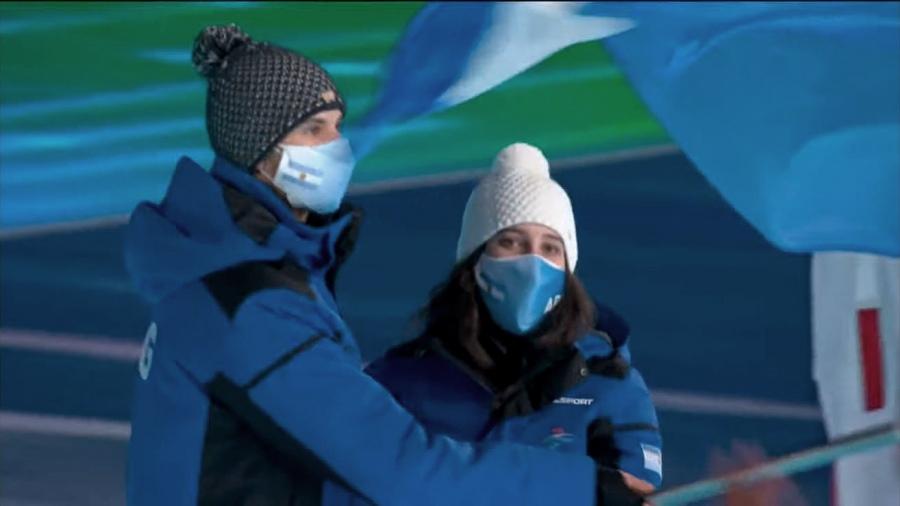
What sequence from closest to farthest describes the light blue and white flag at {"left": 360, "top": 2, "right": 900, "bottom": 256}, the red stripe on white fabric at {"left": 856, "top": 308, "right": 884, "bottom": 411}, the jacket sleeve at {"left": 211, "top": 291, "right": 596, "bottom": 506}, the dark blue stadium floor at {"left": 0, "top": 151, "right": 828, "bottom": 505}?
the jacket sleeve at {"left": 211, "top": 291, "right": 596, "bottom": 506}
the light blue and white flag at {"left": 360, "top": 2, "right": 900, "bottom": 256}
the red stripe on white fabric at {"left": 856, "top": 308, "right": 884, "bottom": 411}
the dark blue stadium floor at {"left": 0, "top": 151, "right": 828, "bottom": 505}

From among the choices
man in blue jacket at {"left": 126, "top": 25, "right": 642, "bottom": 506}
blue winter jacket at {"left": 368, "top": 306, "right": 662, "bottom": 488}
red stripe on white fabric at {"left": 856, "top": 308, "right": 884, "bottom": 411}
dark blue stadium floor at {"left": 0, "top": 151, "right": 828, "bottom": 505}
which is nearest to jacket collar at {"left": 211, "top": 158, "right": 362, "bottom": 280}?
man in blue jacket at {"left": 126, "top": 25, "right": 642, "bottom": 506}

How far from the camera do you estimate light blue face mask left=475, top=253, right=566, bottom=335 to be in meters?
3.53

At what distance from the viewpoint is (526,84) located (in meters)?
11.5

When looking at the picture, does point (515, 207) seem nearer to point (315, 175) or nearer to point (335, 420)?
point (315, 175)

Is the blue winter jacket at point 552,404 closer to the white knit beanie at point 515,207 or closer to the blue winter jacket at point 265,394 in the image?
the white knit beanie at point 515,207

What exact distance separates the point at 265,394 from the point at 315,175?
1.22ft

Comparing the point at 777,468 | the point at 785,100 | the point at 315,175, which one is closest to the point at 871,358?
the point at 785,100

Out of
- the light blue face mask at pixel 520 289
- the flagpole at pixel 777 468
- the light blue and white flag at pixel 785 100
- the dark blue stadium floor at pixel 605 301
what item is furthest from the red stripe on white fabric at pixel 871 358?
→ the dark blue stadium floor at pixel 605 301

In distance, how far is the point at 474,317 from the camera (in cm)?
361

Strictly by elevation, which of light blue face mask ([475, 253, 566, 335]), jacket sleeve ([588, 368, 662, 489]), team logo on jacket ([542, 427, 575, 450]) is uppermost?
light blue face mask ([475, 253, 566, 335])

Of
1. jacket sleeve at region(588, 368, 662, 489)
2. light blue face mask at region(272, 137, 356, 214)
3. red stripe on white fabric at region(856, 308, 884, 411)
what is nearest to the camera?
light blue face mask at region(272, 137, 356, 214)

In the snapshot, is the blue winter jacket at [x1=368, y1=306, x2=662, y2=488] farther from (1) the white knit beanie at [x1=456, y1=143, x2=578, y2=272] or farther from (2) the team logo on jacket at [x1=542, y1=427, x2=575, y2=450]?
(1) the white knit beanie at [x1=456, y1=143, x2=578, y2=272]

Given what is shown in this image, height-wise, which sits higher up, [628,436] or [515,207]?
[515,207]

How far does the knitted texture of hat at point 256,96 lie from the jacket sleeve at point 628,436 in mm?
680
